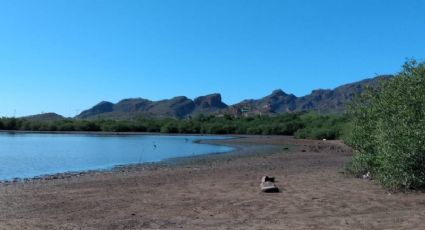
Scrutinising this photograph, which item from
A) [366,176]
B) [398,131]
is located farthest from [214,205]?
[366,176]

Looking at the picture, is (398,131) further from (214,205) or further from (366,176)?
(214,205)

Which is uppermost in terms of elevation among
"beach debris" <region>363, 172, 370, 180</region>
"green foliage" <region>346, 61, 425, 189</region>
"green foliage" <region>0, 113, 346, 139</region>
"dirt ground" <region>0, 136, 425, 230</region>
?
"green foliage" <region>0, 113, 346, 139</region>

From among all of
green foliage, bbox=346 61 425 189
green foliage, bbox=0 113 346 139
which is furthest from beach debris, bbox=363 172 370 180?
green foliage, bbox=0 113 346 139

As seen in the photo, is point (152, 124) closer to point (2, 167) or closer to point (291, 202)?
point (2, 167)

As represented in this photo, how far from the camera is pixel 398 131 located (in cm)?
1672

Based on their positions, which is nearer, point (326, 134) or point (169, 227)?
point (169, 227)

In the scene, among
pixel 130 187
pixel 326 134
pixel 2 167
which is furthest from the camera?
pixel 326 134

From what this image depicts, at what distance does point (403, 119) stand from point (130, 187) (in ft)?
32.2

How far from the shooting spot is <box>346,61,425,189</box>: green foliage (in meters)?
16.5

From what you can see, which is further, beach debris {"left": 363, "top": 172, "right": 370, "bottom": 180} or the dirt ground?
beach debris {"left": 363, "top": 172, "right": 370, "bottom": 180}

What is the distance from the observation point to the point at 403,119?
1709cm

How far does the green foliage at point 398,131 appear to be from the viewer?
16.5 meters

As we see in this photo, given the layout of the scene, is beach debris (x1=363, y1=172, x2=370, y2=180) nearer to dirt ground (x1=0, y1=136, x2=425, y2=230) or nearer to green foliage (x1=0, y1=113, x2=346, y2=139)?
dirt ground (x1=0, y1=136, x2=425, y2=230)

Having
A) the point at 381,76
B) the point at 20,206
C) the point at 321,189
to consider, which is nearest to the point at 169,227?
the point at 20,206
